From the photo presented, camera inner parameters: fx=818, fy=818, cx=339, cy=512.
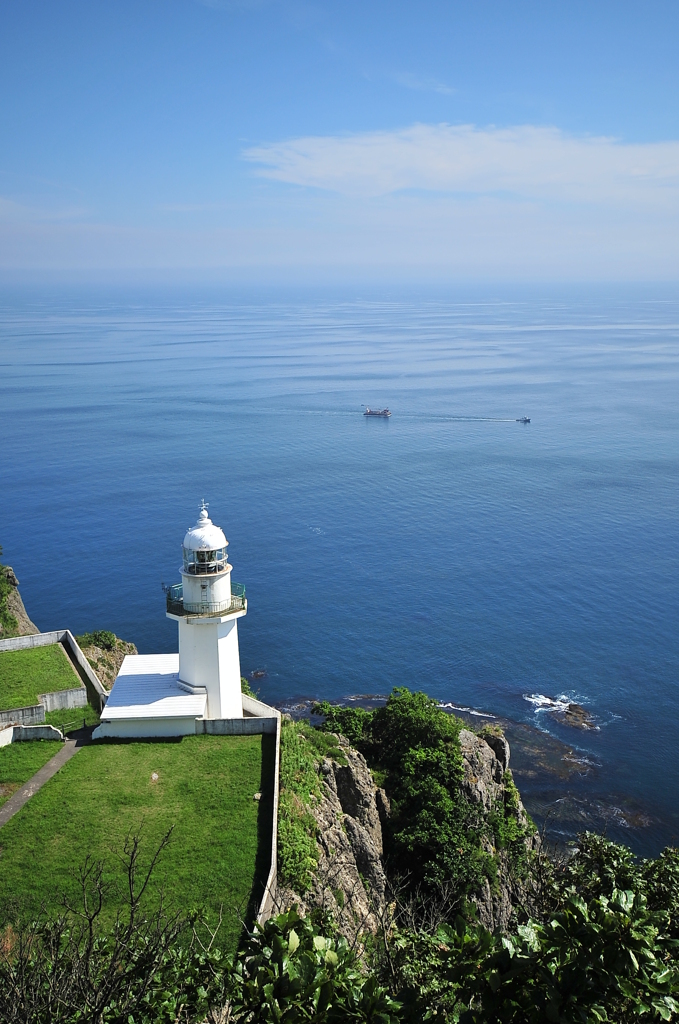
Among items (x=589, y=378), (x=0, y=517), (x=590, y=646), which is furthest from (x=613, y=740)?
(x=589, y=378)

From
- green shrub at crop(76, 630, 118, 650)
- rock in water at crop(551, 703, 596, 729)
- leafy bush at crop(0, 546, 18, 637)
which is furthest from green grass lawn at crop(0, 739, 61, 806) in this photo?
rock in water at crop(551, 703, 596, 729)

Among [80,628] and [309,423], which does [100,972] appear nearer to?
[80,628]

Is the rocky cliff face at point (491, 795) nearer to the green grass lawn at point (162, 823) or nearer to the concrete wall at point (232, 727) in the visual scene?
the green grass lawn at point (162, 823)

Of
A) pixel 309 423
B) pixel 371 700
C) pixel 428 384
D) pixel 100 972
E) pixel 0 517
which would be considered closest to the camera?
pixel 100 972

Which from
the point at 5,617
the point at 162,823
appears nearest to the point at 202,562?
the point at 162,823

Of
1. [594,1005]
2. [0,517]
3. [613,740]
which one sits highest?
[594,1005]

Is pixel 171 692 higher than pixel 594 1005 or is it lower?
lower

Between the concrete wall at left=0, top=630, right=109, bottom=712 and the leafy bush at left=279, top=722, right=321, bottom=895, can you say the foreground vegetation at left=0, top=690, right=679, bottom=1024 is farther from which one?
the concrete wall at left=0, top=630, right=109, bottom=712

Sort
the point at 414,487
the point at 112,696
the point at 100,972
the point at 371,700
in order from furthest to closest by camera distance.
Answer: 1. the point at 414,487
2. the point at 371,700
3. the point at 112,696
4. the point at 100,972
